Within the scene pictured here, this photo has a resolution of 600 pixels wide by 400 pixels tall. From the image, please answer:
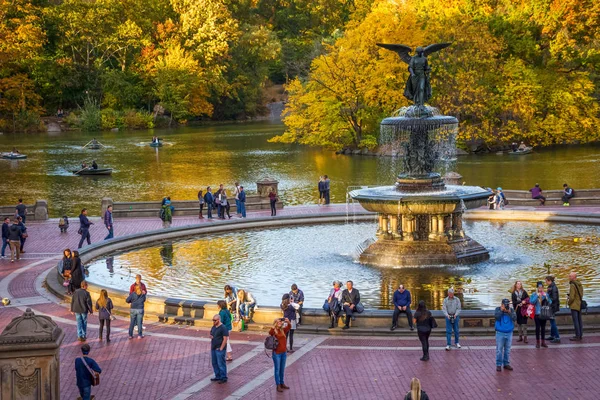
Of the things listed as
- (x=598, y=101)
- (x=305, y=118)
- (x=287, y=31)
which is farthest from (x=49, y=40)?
(x=598, y=101)

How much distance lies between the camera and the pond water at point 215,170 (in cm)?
5409

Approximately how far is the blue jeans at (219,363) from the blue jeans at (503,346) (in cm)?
510

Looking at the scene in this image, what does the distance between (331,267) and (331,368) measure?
999cm

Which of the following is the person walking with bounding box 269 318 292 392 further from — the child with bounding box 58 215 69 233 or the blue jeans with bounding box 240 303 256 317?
the child with bounding box 58 215 69 233

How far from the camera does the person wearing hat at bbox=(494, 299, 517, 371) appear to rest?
58.2ft

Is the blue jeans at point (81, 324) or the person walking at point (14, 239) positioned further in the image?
the person walking at point (14, 239)

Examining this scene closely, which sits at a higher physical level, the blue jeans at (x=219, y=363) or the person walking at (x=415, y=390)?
the person walking at (x=415, y=390)

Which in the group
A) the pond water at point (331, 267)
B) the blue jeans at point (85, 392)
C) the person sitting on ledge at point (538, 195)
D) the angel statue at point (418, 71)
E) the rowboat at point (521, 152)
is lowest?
the blue jeans at point (85, 392)

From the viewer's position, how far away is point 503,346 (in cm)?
1800

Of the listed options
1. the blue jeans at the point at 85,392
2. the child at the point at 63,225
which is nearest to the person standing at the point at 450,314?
the blue jeans at the point at 85,392

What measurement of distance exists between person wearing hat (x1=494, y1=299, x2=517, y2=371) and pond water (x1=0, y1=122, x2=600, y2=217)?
30.4 meters

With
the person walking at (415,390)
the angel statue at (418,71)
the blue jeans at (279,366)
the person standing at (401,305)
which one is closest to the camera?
the person walking at (415,390)

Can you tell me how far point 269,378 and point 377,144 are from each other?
5899 cm

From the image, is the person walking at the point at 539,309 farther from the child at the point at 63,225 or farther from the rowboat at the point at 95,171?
the rowboat at the point at 95,171
